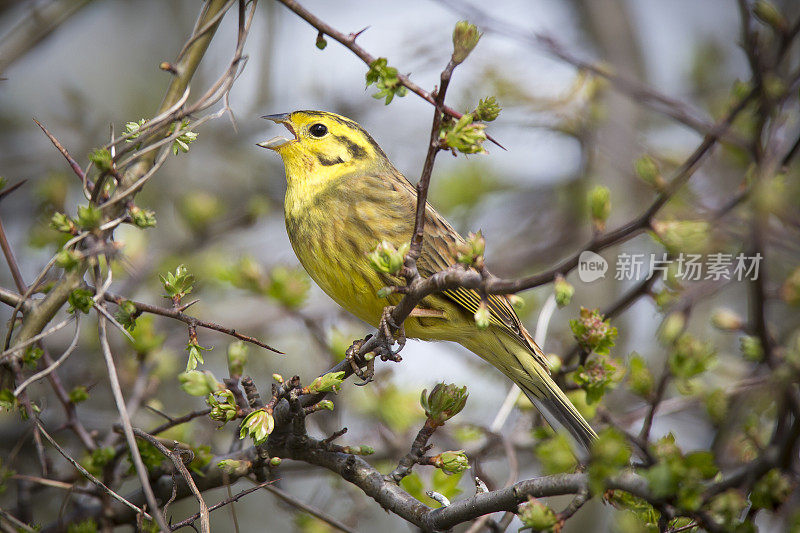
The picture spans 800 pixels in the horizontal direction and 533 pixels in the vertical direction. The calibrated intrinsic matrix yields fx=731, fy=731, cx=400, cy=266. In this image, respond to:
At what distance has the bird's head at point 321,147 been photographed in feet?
10.2

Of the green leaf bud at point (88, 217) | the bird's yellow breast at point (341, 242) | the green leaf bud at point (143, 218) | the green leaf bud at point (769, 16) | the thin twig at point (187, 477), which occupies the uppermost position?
the bird's yellow breast at point (341, 242)

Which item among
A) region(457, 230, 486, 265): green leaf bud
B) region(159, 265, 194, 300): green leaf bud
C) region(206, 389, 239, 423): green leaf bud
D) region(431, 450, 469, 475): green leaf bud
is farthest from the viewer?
region(431, 450, 469, 475): green leaf bud

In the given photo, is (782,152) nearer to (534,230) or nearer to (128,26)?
(534,230)

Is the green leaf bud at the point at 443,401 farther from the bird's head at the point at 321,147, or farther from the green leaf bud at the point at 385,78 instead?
the bird's head at the point at 321,147

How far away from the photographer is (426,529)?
1782mm

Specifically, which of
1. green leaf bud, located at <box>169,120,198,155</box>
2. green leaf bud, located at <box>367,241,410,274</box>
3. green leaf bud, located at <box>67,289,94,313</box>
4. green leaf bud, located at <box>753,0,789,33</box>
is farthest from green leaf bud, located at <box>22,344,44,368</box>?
green leaf bud, located at <box>753,0,789,33</box>

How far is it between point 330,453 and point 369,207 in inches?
41.5

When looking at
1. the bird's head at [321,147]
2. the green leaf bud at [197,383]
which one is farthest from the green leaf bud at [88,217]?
the bird's head at [321,147]

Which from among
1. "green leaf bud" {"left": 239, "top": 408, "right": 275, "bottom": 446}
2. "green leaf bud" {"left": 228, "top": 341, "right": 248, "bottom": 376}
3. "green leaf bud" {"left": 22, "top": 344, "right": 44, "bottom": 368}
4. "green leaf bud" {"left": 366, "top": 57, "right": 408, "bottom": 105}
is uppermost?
"green leaf bud" {"left": 366, "top": 57, "right": 408, "bottom": 105}

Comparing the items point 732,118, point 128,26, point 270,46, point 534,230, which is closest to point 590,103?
point 534,230

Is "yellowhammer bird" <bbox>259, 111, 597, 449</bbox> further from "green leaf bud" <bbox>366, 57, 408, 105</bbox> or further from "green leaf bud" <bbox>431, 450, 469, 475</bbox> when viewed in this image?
"green leaf bud" <bbox>366, 57, 408, 105</bbox>

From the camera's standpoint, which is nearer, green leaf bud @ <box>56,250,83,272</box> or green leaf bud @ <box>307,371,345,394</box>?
green leaf bud @ <box>56,250,83,272</box>

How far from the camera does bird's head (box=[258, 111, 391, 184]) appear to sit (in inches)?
123

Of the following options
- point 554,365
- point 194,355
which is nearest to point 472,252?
point 194,355
